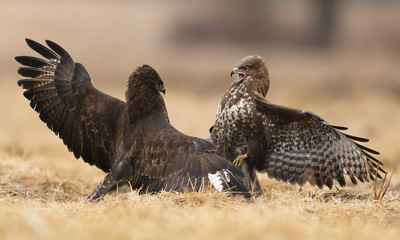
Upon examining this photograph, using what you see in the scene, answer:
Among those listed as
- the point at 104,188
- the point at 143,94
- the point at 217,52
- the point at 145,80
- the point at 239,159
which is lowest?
the point at 104,188

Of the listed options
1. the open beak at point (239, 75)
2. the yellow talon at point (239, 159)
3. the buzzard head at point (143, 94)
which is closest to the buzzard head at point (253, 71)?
the open beak at point (239, 75)

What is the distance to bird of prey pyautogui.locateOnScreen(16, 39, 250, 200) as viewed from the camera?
5082mm

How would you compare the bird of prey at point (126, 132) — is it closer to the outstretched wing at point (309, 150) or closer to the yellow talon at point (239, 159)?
the yellow talon at point (239, 159)

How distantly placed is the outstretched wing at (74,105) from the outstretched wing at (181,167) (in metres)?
0.69

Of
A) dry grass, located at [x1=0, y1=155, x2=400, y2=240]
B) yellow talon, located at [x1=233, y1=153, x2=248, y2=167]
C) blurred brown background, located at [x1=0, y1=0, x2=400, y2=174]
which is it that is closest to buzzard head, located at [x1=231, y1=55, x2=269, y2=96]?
yellow talon, located at [x1=233, y1=153, x2=248, y2=167]

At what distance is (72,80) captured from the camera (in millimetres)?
6266

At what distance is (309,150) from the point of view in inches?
231

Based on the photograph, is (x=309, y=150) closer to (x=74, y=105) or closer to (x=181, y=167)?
(x=181, y=167)

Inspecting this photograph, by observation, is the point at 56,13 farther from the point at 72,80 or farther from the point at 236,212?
the point at 236,212

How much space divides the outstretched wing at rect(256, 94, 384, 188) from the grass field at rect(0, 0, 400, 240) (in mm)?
203

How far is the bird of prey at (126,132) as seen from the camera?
5082mm

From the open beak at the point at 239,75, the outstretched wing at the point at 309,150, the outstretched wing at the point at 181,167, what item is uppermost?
the open beak at the point at 239,75

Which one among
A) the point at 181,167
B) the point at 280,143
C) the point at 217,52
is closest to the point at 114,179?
the point at 181,167

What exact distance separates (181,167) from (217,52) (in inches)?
660
